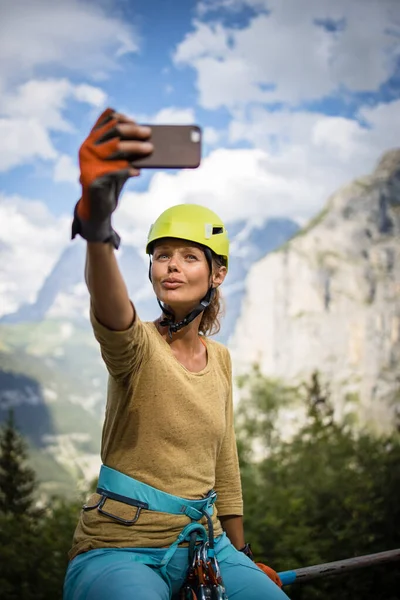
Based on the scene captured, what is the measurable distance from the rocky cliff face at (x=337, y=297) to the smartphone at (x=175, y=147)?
229 ft

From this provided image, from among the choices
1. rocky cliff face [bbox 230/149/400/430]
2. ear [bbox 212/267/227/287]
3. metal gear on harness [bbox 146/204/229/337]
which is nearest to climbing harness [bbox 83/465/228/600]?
metal gear on harness [bbox 146/204/229/337]

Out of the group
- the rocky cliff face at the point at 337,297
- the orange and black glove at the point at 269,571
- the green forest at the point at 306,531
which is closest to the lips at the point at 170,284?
the orange and black glove at the point at 269,571

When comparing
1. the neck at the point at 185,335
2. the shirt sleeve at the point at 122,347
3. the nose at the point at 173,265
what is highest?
the nose at the point at 173,265

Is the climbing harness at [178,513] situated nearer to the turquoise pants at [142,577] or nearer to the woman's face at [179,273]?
the turquoise pants at [142,577]

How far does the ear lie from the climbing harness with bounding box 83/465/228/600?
868mm

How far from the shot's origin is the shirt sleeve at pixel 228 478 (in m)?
2.84

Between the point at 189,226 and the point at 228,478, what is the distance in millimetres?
1145

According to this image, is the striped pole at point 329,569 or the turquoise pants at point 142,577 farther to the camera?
the striped pole at point 329,569

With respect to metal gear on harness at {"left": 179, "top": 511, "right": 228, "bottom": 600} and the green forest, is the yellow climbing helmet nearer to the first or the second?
metal gear on harness at {"left": 179, "top": 511, "right": 228, "bottom": 600}

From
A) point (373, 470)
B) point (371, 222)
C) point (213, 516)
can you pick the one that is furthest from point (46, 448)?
point (213, 516)

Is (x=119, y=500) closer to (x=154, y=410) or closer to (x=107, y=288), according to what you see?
(x=154, y=410)

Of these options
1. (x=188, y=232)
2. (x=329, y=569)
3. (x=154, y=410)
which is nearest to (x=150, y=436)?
(x=154, y=410)

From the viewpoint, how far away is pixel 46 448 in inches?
2874

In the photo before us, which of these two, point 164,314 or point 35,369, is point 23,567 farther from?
point 35,369
